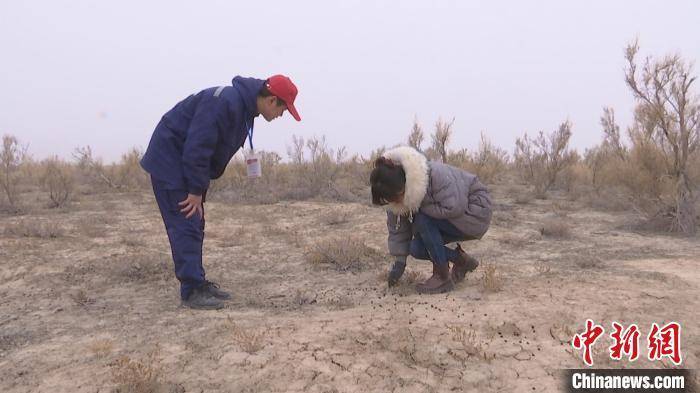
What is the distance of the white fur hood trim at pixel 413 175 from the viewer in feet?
10.7

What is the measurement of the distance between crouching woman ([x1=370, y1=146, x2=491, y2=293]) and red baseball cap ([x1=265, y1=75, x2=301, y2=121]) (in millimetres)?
695

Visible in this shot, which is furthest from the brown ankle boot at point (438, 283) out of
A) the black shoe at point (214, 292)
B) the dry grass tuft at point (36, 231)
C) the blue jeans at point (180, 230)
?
the dry grass tuft at point (36, 231)

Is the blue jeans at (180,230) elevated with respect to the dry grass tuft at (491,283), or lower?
elevated

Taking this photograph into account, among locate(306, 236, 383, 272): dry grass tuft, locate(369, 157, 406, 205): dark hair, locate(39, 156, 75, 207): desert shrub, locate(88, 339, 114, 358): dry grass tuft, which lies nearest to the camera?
locate(88, 339, 114, 358): dry grass tuft

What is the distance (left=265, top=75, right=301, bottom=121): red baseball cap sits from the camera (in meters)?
3.34

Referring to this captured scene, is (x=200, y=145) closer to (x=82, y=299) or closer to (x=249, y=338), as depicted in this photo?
(x=249, y=338)

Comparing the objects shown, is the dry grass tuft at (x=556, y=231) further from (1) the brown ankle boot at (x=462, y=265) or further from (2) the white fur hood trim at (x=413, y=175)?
(2) the white fur hood trim at (x=413, y=175)

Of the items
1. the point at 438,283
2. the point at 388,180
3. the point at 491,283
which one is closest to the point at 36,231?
the point at 388,180

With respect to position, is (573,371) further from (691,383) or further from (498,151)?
(498,151)

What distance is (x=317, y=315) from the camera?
3.26 m

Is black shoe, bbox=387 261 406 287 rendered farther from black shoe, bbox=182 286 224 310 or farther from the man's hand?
the man's hand

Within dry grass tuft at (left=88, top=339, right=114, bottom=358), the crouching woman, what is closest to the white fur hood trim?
the crouching woman

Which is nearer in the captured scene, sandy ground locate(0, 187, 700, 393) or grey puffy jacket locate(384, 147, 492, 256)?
sandy ground locate(0, 187, 700, 393)

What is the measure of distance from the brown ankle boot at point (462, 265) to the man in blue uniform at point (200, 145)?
4.96 feet
